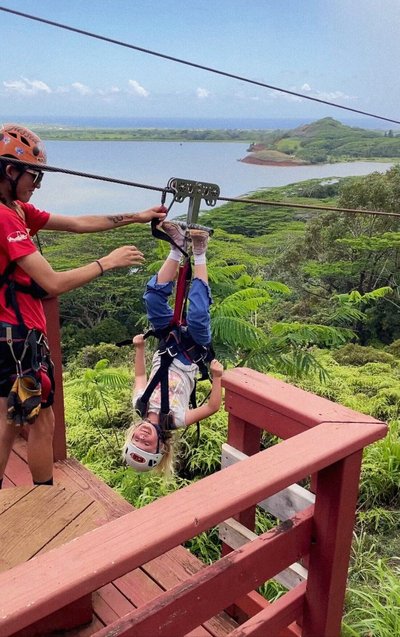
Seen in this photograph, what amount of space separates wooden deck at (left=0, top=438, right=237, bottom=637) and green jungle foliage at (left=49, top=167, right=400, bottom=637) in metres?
0.71

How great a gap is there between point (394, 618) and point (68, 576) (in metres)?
2.06

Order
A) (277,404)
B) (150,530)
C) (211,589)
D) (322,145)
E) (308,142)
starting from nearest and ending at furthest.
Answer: (150,530) → (211,589) → (277,404) → (322,145) → (308,142)

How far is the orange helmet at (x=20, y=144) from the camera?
200cm

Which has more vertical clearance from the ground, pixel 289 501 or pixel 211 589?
pixel 211 589

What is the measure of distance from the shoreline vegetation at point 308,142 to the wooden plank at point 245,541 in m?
31.2

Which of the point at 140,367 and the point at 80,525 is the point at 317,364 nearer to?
the point at 140,367

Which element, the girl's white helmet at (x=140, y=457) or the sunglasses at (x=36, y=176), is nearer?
the sunglasses at (x=36, y=176)

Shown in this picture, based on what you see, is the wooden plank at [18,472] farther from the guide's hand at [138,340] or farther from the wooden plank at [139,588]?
the guide's hand at [138,340]

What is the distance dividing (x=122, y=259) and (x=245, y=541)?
115 centimetres

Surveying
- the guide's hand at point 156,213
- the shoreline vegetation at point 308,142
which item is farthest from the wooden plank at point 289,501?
the shoreline vegetation at point 308,142

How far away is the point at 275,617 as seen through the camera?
5.24 ft

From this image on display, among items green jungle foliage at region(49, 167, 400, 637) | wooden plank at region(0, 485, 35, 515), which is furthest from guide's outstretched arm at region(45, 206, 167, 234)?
green jungle foliage at region(49, 167, 400, 637)

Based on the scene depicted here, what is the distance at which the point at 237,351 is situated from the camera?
5.14 meters

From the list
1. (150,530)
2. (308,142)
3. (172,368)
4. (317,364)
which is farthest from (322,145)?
(150,530)
